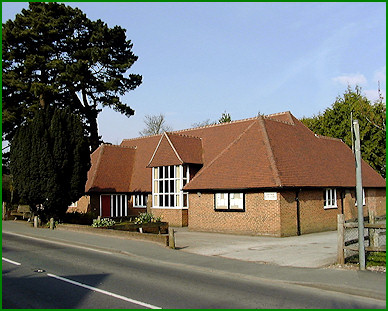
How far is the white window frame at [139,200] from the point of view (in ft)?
115

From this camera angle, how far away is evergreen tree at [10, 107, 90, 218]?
26.6 m

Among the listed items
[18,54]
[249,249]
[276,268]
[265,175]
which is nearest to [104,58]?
[18,54]

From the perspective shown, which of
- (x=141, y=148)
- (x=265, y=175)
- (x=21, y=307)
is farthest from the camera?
(x=141, y=148)

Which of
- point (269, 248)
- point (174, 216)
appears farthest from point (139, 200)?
point (269, 248)

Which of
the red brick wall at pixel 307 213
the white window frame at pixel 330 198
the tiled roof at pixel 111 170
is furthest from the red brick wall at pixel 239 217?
the tiled roof at pixel 111 170

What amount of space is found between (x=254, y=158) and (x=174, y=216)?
808 centimetres

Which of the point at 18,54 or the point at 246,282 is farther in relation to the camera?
the point at 18,54

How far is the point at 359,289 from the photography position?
984cm

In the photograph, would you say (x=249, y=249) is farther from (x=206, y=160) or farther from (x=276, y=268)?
(x=206, y=160)

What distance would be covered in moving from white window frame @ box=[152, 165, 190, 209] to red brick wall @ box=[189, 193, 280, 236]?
2961 millimetres

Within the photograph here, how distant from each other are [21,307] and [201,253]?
361 inches

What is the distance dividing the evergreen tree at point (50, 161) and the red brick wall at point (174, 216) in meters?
6.00

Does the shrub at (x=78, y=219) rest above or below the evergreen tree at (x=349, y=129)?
below

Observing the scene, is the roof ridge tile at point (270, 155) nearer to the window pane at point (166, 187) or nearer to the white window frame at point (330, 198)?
the white window frame at point (330, 198)
